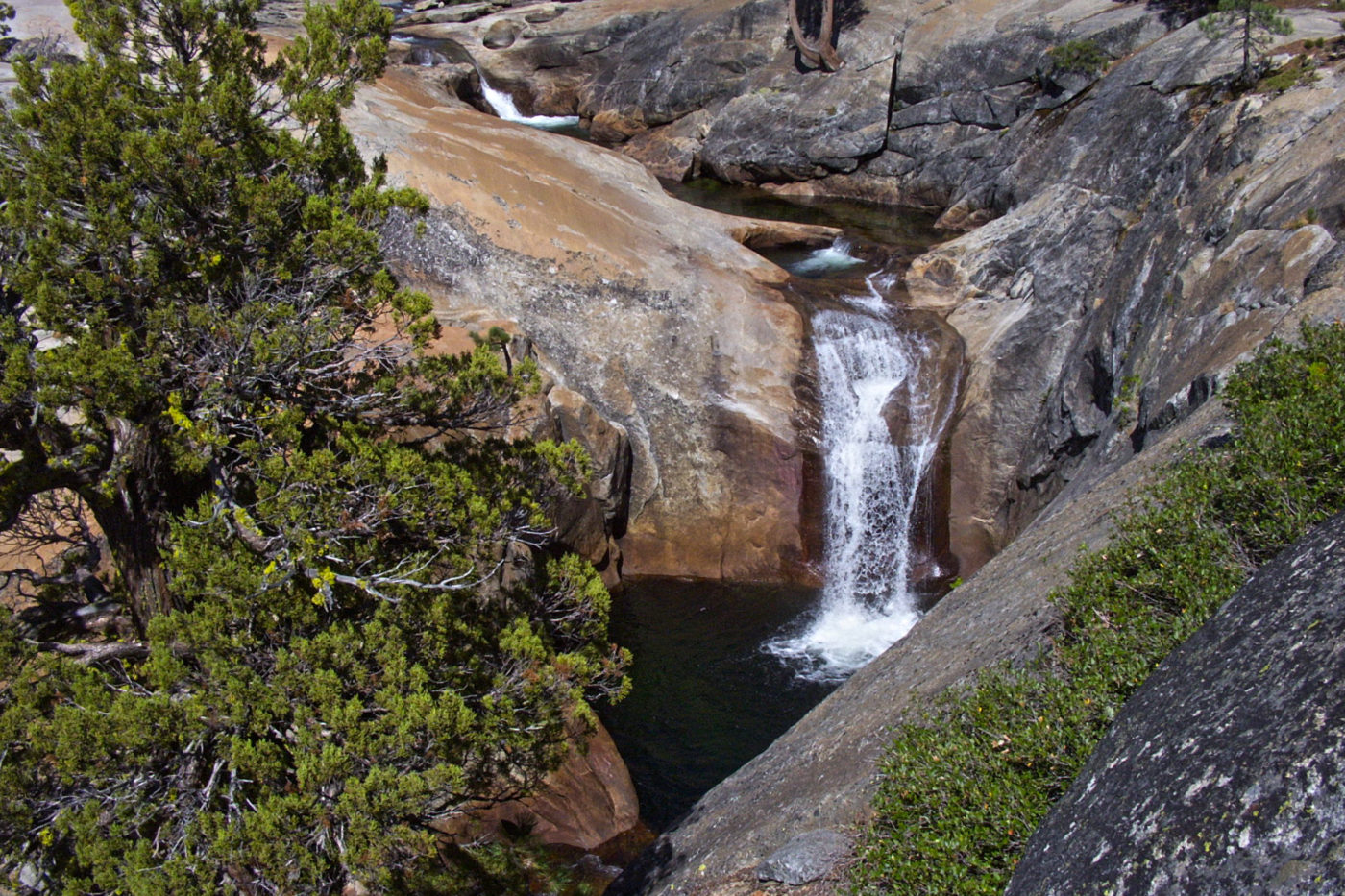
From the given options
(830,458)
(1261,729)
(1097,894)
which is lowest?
(830,458)

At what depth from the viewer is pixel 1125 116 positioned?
78.7 ft

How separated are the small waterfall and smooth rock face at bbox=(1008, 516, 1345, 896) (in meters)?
40.3

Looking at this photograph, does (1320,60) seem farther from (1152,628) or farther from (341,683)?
(341,683)

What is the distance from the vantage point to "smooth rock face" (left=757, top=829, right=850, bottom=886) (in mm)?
7625

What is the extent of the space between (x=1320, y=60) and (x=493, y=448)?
16915 millimetres

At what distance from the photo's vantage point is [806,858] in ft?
25.4

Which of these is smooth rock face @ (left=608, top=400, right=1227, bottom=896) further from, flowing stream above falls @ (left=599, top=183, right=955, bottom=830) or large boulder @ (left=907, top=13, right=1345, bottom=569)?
flowing stream above falls @ (left=599, top=183, right=955, bottom=830)

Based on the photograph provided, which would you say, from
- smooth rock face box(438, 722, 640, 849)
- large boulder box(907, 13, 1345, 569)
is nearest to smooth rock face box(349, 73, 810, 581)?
large boulder box(907, 13, 1345, 569)

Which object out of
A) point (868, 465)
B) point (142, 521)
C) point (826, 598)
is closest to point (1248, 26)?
point (868, 465)

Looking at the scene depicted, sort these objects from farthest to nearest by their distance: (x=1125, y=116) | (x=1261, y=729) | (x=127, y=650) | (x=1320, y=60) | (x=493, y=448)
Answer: (x=1125, y=116)
(x=1320, y=60)
(x=493, y=448)
(x=127, y=650)
(x=1261, y=729)

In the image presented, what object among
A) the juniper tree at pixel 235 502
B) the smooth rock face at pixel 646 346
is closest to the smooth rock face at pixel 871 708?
the juniper tree at pixel 235 502

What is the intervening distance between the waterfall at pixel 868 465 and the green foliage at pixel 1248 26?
8500 millimetres

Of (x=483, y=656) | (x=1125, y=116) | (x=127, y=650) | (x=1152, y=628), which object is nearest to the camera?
(x=1152, y=628)

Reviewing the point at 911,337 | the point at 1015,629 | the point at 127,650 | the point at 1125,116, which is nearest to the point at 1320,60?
the point at 1125,116
